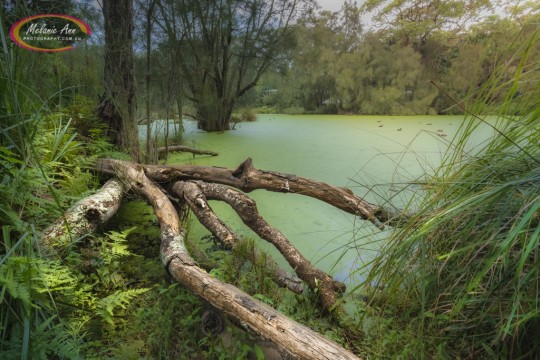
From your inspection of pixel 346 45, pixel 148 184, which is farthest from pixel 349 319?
pixel 346 45

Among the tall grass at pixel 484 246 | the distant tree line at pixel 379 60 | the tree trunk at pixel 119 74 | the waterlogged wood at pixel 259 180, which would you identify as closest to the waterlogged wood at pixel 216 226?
the waterlogged wood at pixel 259 180

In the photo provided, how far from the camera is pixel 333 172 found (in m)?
2.75

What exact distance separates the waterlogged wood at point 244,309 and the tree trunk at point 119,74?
1412 mm

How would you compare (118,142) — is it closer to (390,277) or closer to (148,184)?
(148,184)

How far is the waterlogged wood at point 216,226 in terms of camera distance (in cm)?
119

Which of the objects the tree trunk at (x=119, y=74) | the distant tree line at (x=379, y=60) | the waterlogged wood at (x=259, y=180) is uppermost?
the distant tree line at (x=379, y=60)

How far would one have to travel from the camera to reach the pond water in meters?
1.43

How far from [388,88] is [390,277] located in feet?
23.6

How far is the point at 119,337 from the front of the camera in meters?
0.92

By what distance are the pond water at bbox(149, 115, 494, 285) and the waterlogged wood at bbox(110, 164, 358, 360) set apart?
0.24 meters

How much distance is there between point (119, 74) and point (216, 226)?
1765mm

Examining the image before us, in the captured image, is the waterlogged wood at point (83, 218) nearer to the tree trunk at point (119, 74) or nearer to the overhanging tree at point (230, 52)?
the tree trunk at point (119, 74)

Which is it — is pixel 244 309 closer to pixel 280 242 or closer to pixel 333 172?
pixel 280 242

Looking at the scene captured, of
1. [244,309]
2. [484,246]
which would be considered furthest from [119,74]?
[484,246]
